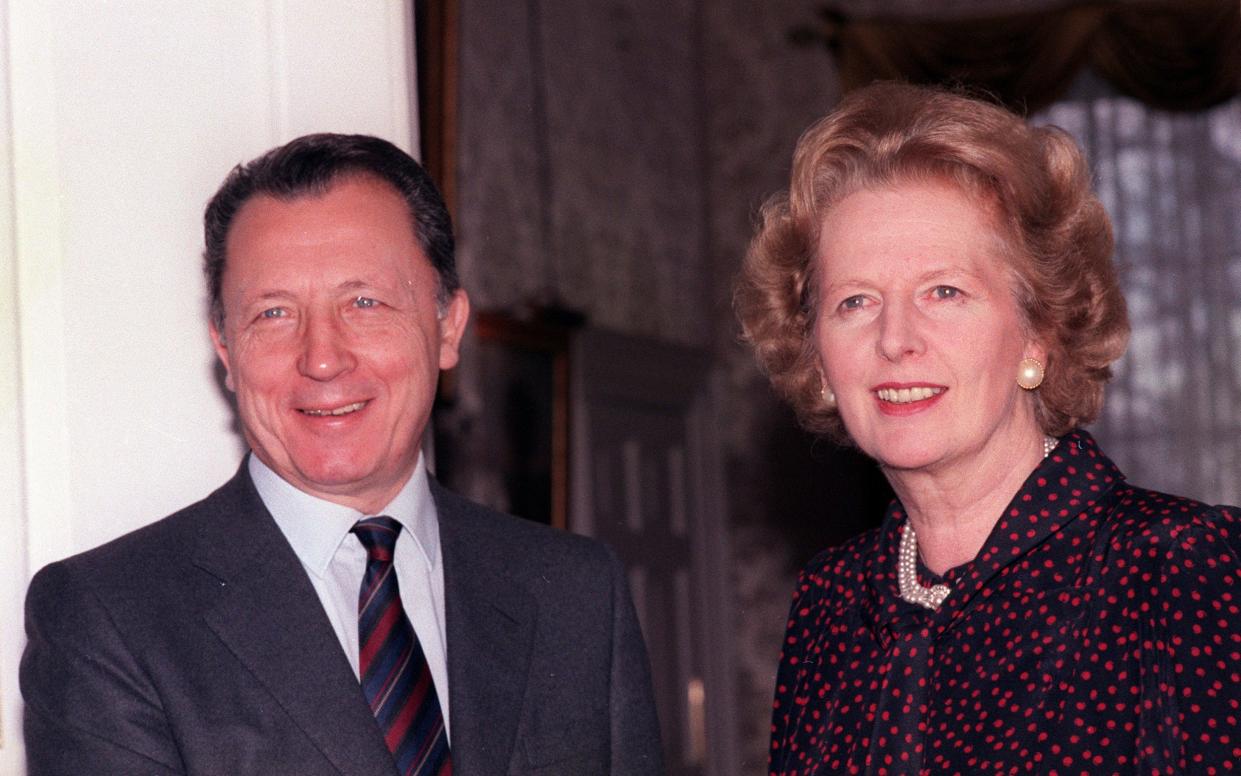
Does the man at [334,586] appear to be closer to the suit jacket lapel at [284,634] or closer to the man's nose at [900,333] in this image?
the suit jacket lapel at [284,634]

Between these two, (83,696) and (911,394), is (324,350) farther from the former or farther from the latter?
(911,394)

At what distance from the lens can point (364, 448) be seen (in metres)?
2.34

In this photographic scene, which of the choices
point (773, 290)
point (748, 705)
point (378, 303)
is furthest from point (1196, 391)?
point (378, 303)

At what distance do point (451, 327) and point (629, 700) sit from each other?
0.67m

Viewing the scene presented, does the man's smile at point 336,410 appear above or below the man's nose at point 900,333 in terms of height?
below

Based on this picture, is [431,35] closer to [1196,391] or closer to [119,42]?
[119,42]

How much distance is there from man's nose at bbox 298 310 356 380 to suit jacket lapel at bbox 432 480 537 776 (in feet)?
1.22

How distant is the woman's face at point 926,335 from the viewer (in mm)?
2322

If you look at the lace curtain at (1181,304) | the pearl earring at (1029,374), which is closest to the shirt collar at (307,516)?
the pearl earring at (1029,374)

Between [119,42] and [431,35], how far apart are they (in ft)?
11.3

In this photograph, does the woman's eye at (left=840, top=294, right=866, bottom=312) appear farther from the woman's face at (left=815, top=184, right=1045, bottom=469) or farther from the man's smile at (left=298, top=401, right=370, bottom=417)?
the man's smile at (left=298, top=401, right=370, bottom=417)

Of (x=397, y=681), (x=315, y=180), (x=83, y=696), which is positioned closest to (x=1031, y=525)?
(x=397, y=681)

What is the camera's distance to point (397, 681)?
2.29m

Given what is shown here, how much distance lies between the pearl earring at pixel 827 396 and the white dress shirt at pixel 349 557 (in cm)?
71
